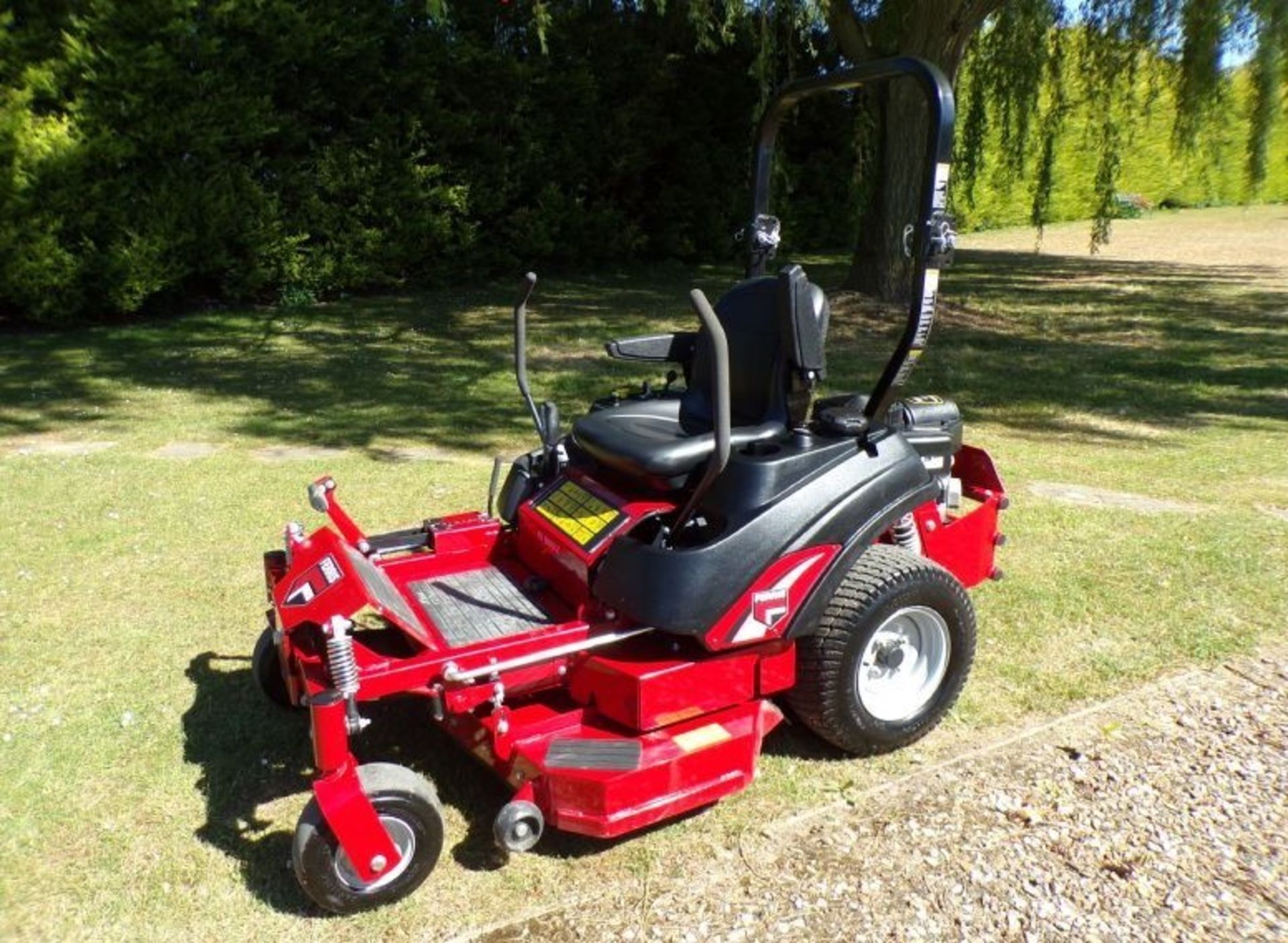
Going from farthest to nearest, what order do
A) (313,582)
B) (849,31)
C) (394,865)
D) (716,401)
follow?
(849,31) → (313,582) → (716,401) → (394,865)

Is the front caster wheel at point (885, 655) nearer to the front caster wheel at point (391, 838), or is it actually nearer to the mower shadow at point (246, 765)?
the front caster wheel at point (391, 838)

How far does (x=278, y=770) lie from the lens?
11.0ft

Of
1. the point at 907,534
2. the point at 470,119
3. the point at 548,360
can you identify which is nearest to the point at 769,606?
the point at 907,534

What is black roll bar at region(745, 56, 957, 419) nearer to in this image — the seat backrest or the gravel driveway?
the seat backrest

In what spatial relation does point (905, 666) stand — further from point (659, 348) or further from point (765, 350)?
point (659, 348)

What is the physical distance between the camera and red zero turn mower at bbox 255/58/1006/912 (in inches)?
110

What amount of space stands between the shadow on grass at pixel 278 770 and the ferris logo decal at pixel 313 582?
67 cm

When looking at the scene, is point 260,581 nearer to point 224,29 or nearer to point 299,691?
point 299,691

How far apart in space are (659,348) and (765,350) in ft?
2.39

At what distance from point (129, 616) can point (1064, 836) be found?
3622mm

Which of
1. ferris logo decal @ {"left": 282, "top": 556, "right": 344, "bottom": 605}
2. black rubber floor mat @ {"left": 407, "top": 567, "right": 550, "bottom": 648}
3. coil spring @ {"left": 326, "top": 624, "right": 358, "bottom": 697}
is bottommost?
black rubber floor mat @ {"left": 407, "top": 567, "right": 550, "bottom": 648}

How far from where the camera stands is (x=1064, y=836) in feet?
9.86

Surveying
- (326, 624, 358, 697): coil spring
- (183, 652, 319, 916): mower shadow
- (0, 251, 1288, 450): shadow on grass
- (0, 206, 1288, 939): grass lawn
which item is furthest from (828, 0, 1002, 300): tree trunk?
(326, 624, 358, 697): coil spring

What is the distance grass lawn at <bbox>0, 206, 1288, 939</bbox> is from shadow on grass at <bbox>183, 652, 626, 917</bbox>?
0.4 inches
